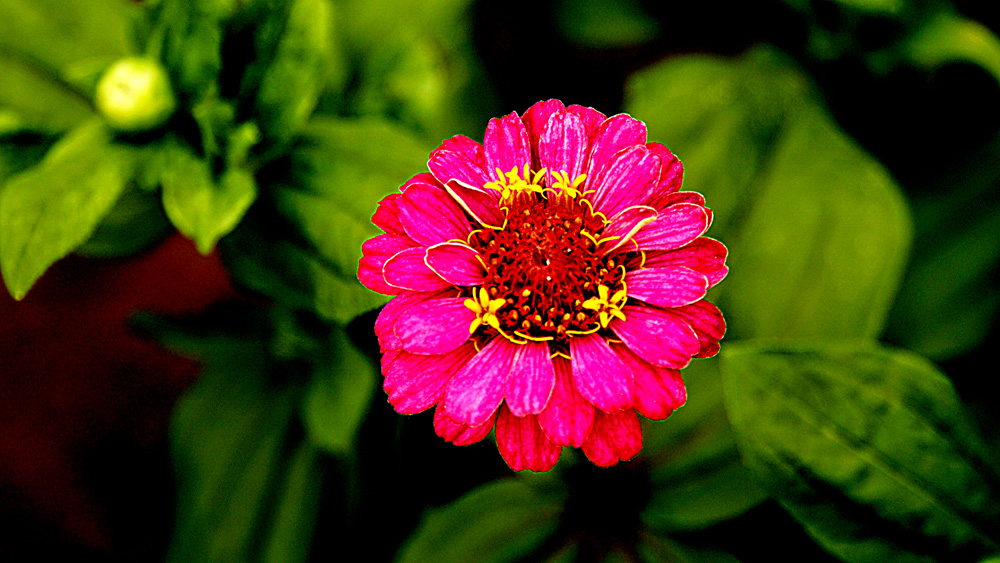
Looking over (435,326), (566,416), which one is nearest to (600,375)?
(566,416)

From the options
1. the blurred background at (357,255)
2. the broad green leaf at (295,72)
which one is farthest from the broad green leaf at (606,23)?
the broad green leaf at (295,72)

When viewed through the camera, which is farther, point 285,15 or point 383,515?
point 383,515

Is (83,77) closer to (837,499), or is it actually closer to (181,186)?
(181,186)

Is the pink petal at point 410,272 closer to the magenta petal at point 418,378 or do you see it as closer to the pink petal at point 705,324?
the magenta petal at point 418,378

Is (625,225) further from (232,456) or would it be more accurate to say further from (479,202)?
(232,456)

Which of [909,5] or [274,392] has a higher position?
[909,5]

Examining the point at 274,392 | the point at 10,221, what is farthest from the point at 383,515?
the point at 10,221
